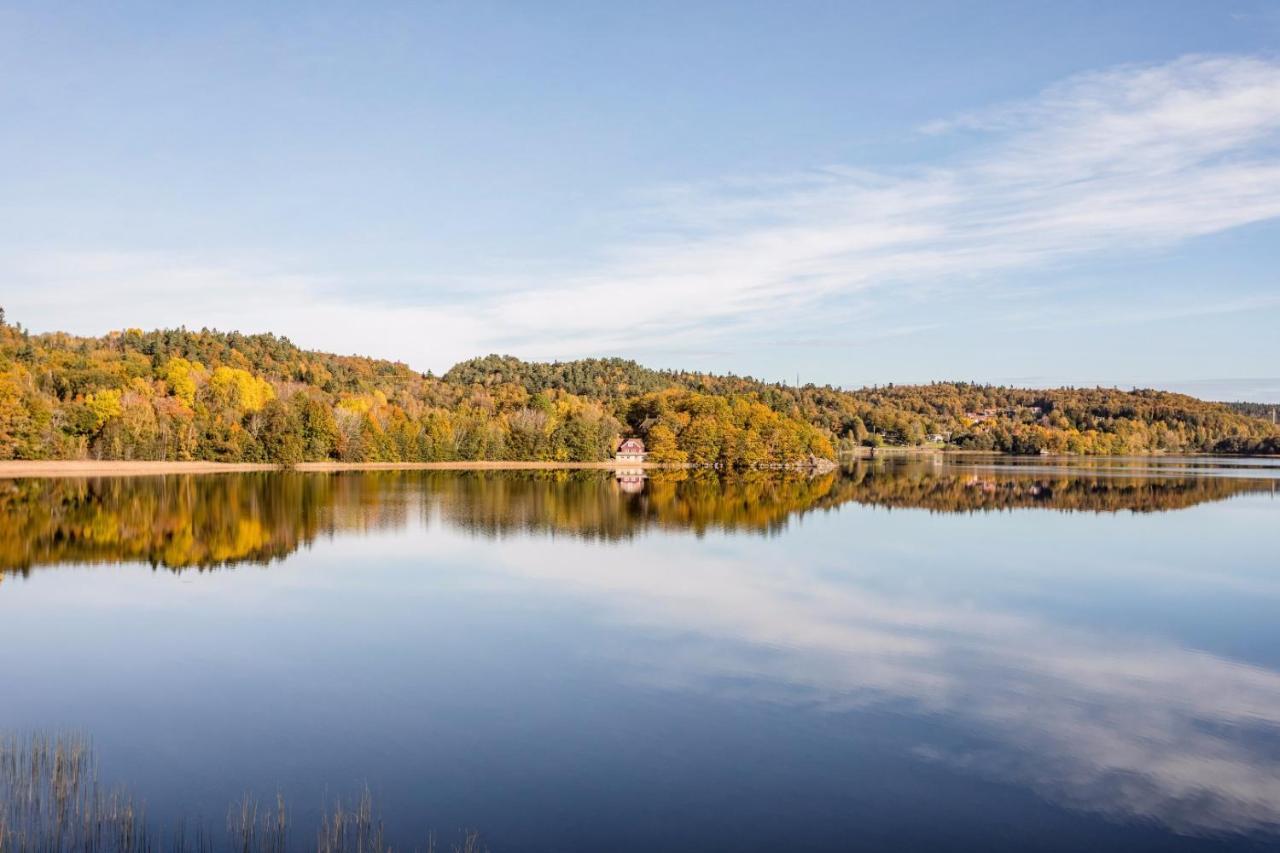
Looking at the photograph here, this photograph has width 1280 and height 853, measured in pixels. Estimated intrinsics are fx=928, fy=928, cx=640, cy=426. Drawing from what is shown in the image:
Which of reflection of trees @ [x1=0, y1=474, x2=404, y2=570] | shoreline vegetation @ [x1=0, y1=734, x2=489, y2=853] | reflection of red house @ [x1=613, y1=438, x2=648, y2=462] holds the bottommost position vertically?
shoreline vegetation @ [x1=0, y1=734, x2=489, y2=853]

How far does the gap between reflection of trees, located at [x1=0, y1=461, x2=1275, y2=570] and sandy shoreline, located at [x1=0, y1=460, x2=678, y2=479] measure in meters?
7.24

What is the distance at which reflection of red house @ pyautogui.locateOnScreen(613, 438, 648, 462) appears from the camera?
303ft

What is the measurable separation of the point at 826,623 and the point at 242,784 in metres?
10.7

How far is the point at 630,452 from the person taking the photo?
304ft

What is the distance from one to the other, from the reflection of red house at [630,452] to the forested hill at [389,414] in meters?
1.35

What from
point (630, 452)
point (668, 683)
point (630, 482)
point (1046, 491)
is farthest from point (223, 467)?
point (668, 683)

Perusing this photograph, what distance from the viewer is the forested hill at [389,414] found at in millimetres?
70062

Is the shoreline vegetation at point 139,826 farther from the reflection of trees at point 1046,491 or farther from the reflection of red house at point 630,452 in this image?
the reflection of red house at point 630,452

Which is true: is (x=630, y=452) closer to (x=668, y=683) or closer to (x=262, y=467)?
(x=262, y=467)

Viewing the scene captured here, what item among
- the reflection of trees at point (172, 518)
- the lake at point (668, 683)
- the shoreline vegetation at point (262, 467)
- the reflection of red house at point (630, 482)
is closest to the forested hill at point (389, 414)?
the shoreline vegetation at point (262, 467)

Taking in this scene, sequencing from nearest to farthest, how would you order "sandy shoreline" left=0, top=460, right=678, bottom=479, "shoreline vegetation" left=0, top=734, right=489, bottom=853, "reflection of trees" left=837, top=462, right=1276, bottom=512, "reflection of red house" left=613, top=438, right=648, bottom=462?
"shoreline vegetation" left=0, top=734, right=489, bottom=853
"reflection of trees" left=837, top=462, right=1276, bottom=512
"sandy shoreline" left=0, top=460, right=678, bottom=479
"reflection of red house" left=613, top=438, right=648, bottom=462

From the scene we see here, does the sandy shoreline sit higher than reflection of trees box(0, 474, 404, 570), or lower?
higher

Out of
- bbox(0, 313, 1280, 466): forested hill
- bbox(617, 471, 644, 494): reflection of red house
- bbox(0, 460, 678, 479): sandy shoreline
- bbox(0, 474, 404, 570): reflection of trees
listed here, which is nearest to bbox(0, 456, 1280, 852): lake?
bbox(0, 474, 404, 570): reflection of trees

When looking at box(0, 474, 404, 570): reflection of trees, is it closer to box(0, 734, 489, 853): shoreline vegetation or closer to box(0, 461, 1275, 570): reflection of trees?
box(0, 461, 1275, 570): reflection of trees
